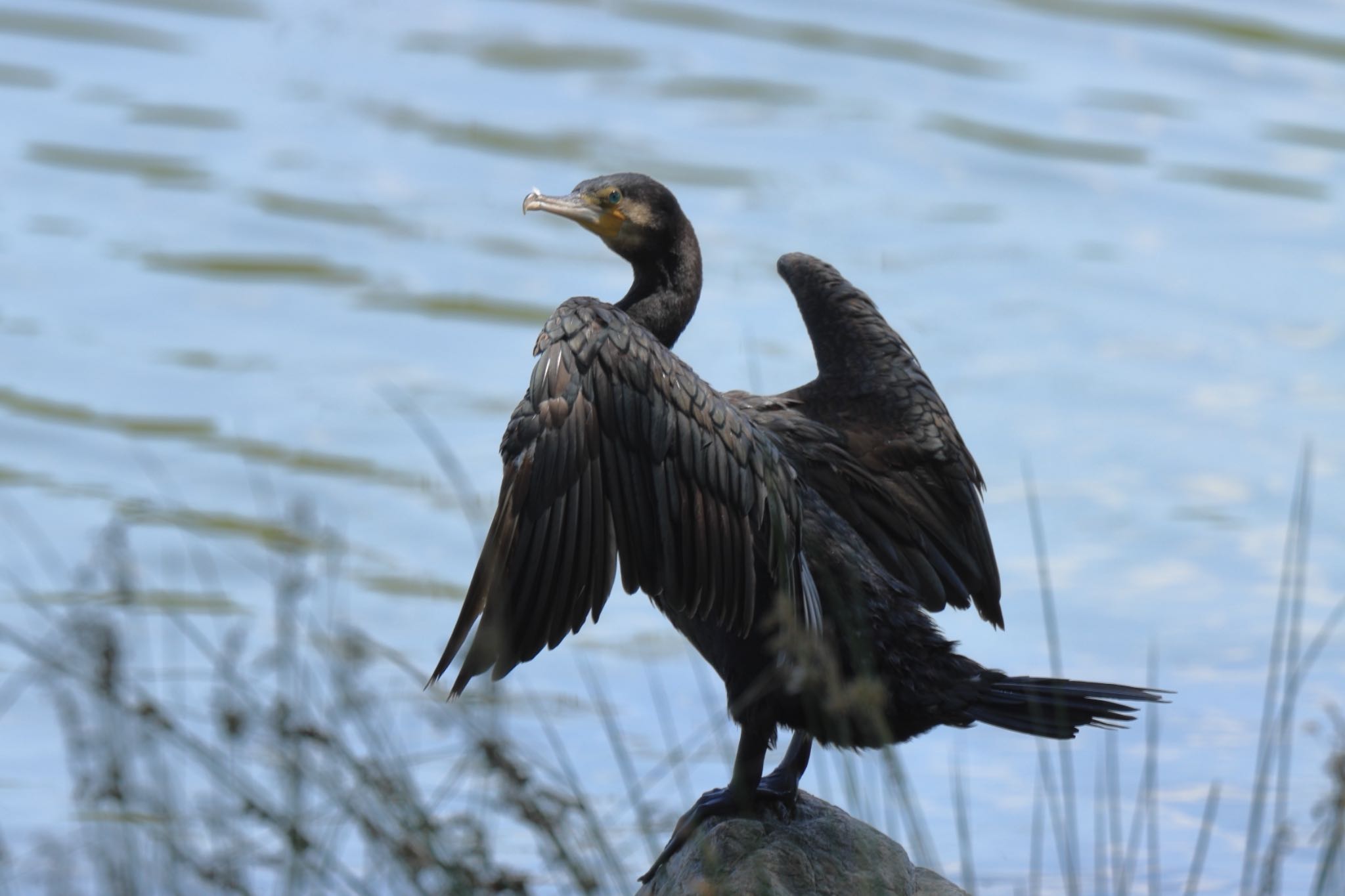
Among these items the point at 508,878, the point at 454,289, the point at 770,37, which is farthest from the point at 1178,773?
the point at 770,37

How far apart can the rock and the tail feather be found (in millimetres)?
376

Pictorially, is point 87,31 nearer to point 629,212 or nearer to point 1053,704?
point 629,212

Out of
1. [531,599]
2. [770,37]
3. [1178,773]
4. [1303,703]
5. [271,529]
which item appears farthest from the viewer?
[770,37]

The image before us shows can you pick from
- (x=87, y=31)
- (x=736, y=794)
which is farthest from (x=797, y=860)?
(x=87, y=31)

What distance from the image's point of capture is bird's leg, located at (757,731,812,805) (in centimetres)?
464

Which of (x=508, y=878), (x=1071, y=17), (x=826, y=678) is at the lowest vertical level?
(x=508, y=878)

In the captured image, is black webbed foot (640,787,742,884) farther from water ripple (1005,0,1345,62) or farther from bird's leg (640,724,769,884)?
water ripple (1005,0,1345,62)

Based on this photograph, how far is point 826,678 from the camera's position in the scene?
2.78m

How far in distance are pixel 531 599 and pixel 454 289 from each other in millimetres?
7421

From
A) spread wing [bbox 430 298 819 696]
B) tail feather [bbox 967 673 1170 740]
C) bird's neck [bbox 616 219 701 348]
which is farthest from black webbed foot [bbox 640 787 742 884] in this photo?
bird's neck [bbox 616 219 701 348]

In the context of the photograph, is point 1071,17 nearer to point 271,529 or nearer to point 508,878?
point 271,529

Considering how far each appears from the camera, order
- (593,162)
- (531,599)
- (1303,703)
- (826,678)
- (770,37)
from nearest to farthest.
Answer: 1. (826,678)
2. (531,599)
3. (1303,703)
4. (593,162)
5. (770,37)

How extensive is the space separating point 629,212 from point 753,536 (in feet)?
3.78

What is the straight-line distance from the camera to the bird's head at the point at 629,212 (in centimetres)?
511
